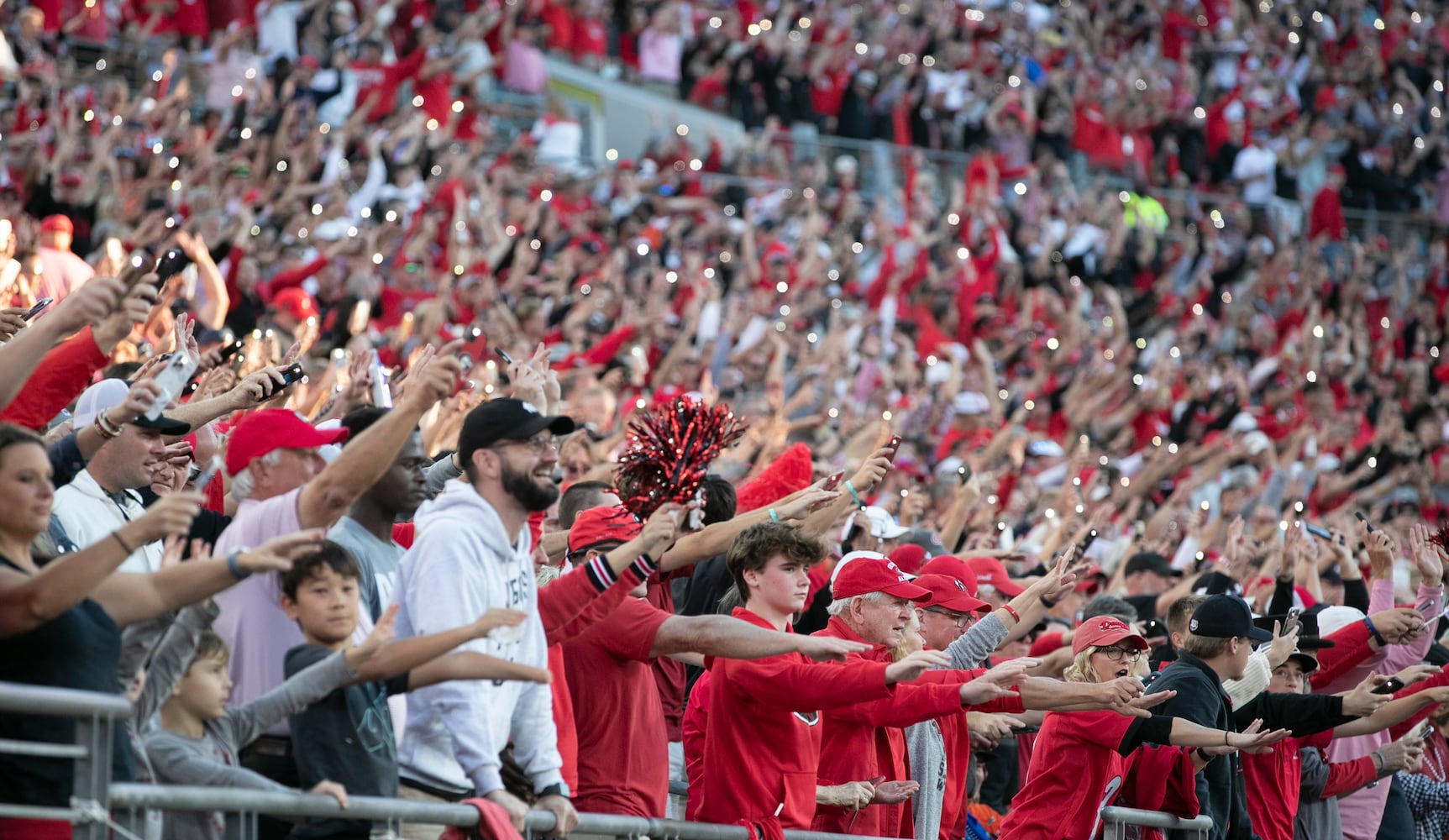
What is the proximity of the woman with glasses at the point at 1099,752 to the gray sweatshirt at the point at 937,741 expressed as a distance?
0.31 meters

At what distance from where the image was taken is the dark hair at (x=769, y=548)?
5.78 m

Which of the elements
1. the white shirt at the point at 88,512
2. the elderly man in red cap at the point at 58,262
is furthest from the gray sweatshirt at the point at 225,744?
the elderly man in red cap at the point at 58,262

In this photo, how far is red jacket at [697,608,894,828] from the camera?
568cm

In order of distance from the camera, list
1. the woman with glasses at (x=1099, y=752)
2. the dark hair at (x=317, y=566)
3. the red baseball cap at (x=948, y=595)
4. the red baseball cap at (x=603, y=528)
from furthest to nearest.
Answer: the red baseball cap at (x=948, y=595) → the woman with glasses at (x=1099, y=752) → the red baseball cap at (x=603, y=528) → the dark hair at (x=317, y=566)

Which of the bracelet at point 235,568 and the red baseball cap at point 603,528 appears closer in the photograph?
the bracelet at point 235,568

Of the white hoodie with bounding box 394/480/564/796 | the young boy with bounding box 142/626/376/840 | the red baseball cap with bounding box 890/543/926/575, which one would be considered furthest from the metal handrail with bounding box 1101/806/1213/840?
the young boy with bounding box 142/626/376/840

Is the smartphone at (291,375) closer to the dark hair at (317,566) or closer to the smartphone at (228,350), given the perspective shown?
the smartphone at (228,350)

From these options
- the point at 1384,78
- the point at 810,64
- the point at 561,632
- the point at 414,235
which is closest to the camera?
the point at 561,632

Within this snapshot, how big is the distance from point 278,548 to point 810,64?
1774cm

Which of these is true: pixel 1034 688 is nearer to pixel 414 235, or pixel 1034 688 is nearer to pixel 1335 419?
pixel 414 235

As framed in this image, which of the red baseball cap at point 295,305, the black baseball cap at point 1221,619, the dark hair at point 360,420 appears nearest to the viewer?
the dark hair at point 360,420

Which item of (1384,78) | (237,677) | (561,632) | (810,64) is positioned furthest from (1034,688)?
(1384,78)

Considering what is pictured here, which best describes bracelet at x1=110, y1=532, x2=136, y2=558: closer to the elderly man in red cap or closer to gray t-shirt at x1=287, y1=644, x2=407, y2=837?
gray t-shirt at x1=287, y1=644, x2=407, y2=837

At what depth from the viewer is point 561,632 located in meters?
5.32
